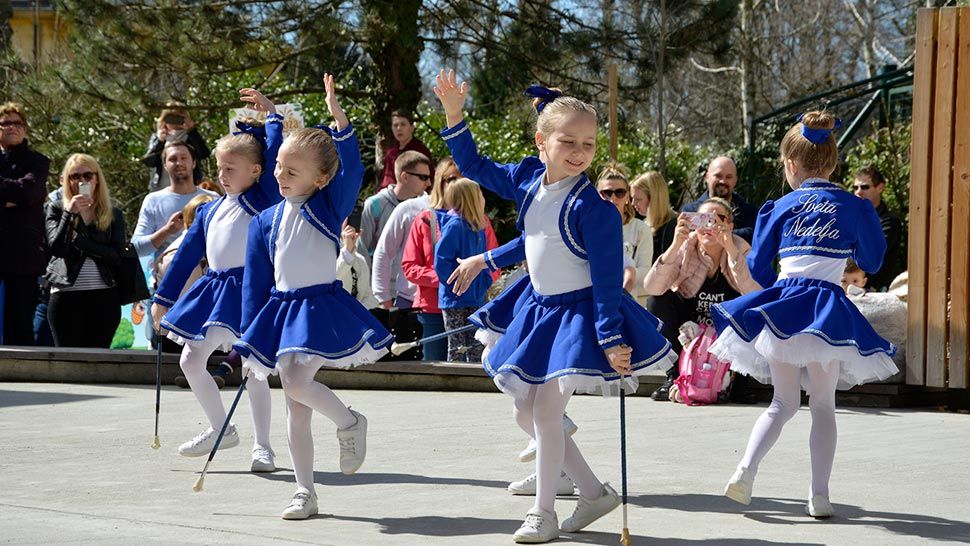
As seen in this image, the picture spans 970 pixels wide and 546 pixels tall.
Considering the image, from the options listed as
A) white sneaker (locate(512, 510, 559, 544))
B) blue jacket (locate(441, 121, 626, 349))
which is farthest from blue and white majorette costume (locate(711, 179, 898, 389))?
white sneaker (locate(512, 510, 559, 544))

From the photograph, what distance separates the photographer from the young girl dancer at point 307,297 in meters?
5.89

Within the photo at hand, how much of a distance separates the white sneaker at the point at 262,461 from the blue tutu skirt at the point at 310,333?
1.06 meters

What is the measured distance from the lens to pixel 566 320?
5410 millimetres

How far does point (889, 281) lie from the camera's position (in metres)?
13.0

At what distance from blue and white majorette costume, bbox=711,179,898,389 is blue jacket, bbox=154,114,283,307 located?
8.05 ft

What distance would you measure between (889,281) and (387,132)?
597 centimetres

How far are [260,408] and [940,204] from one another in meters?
4.62

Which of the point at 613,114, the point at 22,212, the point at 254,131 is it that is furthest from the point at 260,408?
the point at 613,114

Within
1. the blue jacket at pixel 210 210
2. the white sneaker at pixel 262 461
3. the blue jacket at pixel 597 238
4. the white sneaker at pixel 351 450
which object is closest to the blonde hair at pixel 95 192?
the blue jacket at pixel 210 210

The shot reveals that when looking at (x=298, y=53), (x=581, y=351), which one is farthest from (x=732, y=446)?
(x=298, y=53)

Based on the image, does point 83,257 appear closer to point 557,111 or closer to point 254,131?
point 254,131

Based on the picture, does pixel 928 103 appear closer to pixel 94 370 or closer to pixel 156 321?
pixel 156 321

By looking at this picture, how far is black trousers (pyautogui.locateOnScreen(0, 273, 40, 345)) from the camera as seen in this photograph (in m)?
11.4

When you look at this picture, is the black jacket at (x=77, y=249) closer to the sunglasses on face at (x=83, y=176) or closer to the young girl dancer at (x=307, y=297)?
the sunglasses on face at (x=83, y=176)
